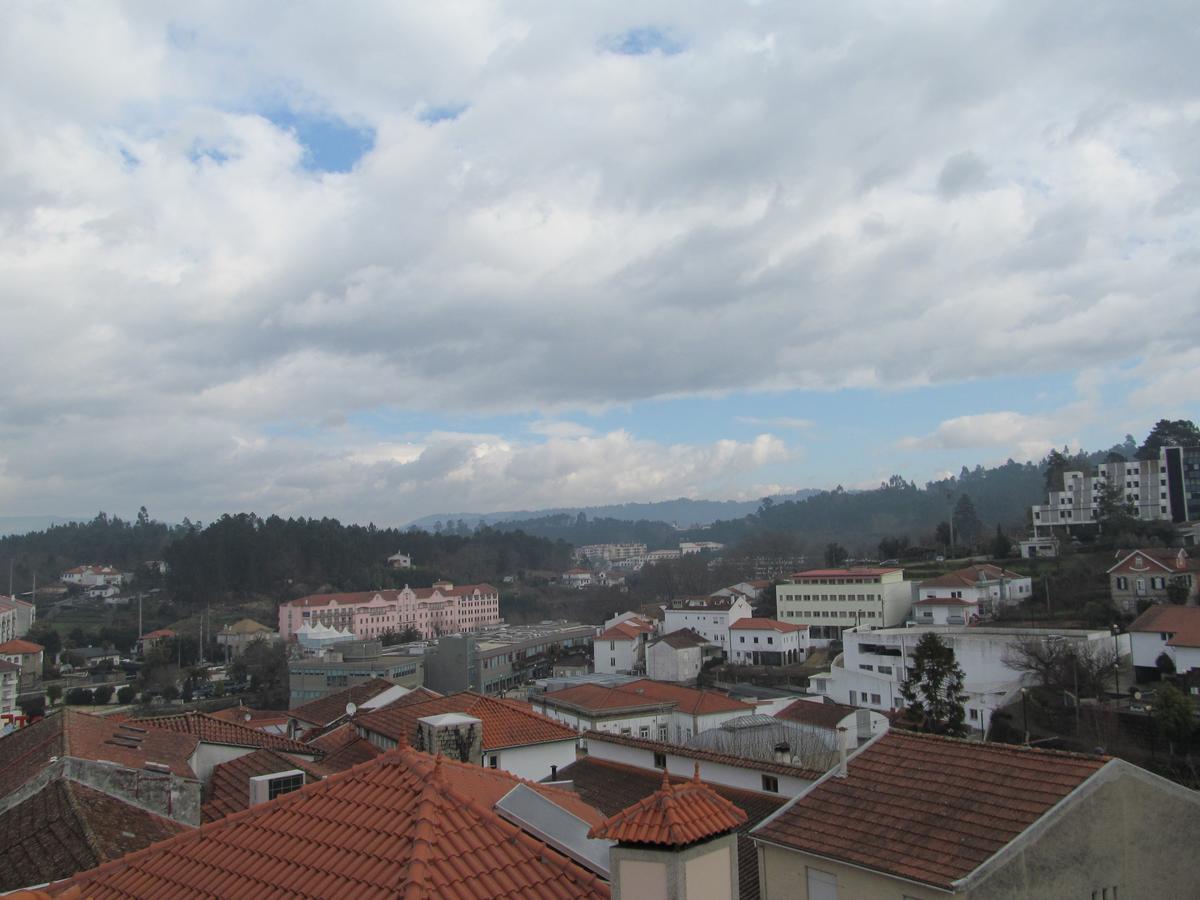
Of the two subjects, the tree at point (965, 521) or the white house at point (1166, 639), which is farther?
the tree at point (965, 521)

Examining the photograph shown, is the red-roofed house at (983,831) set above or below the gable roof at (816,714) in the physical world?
above

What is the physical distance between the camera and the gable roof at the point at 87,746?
11953 millimetres

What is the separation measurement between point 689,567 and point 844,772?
9089 cm

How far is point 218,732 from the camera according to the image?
16.1m

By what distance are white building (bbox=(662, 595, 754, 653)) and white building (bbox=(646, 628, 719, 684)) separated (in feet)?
10.3

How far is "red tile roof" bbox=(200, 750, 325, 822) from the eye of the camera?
1209 cm

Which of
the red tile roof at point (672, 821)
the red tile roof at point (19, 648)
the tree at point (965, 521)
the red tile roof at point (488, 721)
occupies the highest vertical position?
the tree at point (965, 521)

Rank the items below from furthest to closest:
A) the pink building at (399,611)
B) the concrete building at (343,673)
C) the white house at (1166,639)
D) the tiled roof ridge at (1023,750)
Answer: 1. the pink building at (399,611)
2. the concrete building at (343,673)
3. the white house at (1166,639)
4. the tiled roof ridge at (1023,750)

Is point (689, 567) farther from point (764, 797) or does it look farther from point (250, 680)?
point (764, 797)

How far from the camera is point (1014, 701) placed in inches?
1432

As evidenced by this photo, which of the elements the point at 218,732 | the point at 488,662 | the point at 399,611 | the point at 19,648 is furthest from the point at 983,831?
the point at 399,611

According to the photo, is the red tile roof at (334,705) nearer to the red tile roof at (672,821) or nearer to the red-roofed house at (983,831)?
the red-roofed house at (983,831)

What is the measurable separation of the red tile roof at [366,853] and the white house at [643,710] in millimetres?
20308

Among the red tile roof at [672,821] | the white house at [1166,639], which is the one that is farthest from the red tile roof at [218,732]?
the white house at [1166,639]
